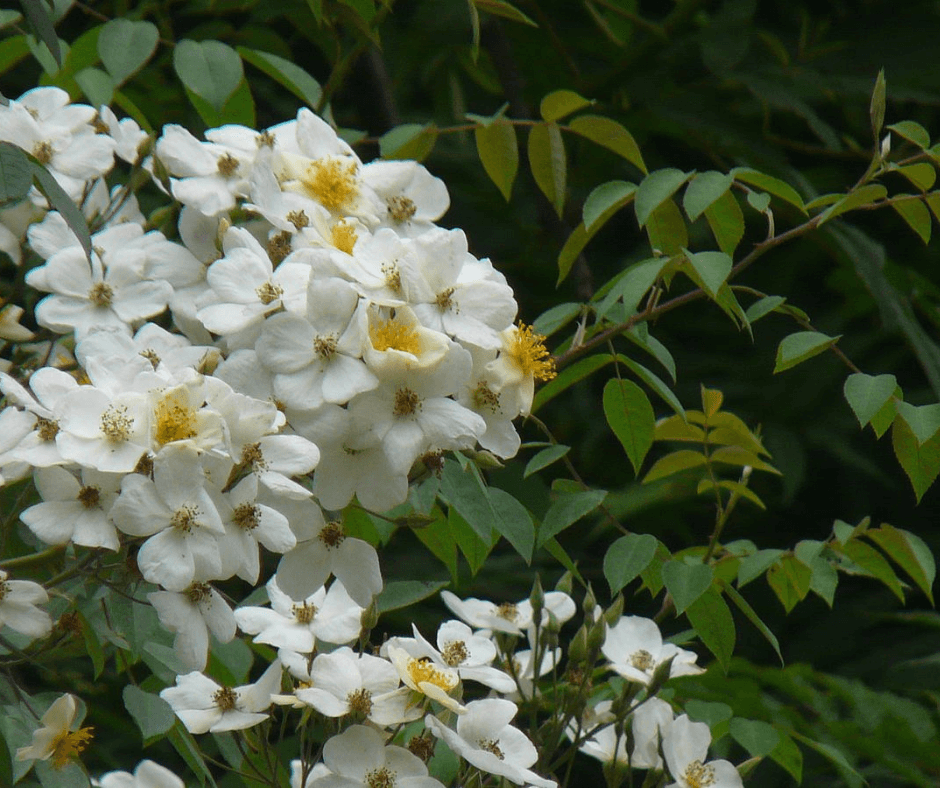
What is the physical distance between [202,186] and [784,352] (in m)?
0.54

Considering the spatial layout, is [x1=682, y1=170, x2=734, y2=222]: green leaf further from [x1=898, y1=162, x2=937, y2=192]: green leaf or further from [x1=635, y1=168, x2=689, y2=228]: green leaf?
[x1=898, y1=162, x2=937, y2=192]: green leaf

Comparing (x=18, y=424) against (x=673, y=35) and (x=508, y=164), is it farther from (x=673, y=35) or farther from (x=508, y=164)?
(x=673, y=35)

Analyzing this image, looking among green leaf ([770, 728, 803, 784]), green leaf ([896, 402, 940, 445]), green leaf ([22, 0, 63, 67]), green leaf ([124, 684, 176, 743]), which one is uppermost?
green leaf ([22, 0, 63, 67])

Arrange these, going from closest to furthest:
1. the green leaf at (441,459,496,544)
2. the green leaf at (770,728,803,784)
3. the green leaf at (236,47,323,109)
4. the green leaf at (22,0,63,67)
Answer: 1. the green leaf at (22,0,63,67)
2. the green leaf at (441,459,496,544)
3. the green leaf at (770,728,803,784)
4. the green leaf at (236,47,323,109)

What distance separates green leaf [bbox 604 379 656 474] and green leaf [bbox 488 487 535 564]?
167mm

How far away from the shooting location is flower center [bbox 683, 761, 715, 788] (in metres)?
1.06

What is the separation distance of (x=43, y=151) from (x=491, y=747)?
65cm

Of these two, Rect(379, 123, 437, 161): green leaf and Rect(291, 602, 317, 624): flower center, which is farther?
Rect(379, 123, 437, 161): green leaf

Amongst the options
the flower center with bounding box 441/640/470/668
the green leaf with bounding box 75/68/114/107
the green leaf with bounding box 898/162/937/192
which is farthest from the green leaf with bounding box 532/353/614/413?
the green leaf with bounding box 75/68/114/107

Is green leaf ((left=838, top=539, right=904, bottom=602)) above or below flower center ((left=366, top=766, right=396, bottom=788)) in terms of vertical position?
below

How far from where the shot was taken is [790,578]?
1.24 metres

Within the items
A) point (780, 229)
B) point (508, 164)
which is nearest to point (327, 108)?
point (508, 164)

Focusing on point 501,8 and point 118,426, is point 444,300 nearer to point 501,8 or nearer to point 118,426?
point 118,426

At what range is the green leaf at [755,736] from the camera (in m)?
1.15
